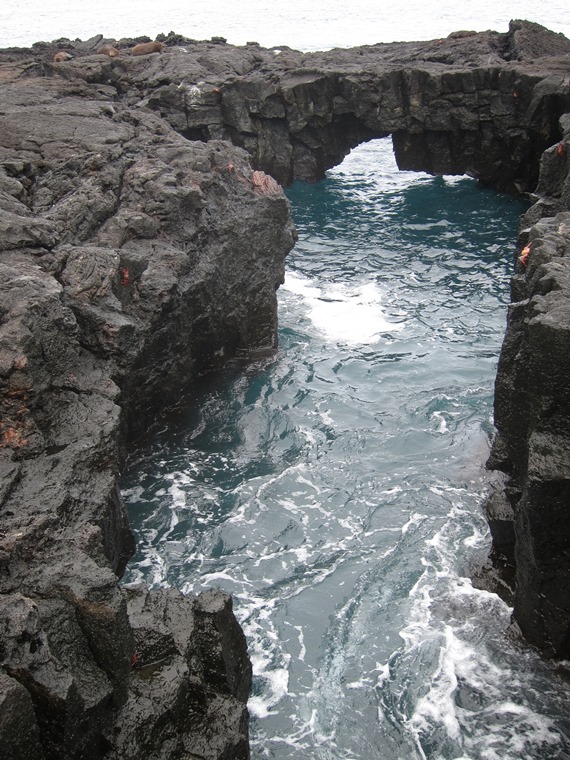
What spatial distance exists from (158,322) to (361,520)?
5288 mm

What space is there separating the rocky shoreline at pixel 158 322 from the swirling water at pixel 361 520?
36.4 inches

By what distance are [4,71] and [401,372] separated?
16.2 meters

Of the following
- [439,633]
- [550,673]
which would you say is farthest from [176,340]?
[550,673]

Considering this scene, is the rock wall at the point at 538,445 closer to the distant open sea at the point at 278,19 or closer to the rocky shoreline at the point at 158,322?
the rocky shoreline at the point at 158,322

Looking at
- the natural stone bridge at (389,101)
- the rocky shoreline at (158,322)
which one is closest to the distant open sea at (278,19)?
the natural stone bridge at (389,101)

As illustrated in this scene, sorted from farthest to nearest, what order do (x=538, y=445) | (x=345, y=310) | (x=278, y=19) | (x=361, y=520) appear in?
1. (x=278, y=19)
2. (x=345, y=310)
3. (x=361, y=520)
4. (x=538, y=445)

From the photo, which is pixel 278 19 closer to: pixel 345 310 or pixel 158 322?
pixel 345 310

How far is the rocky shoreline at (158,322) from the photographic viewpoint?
26.4 ft

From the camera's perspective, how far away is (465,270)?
23.6 m

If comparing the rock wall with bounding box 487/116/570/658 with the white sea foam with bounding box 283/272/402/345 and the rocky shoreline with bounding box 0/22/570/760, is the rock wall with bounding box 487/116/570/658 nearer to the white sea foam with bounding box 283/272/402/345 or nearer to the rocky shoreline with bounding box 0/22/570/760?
the rocky shoreline with bounding box 0/22/570/760

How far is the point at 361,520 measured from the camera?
45.7 feet

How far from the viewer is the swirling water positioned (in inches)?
406

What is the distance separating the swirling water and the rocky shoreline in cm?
93

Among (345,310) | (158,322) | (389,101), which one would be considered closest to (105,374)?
(158,322)
